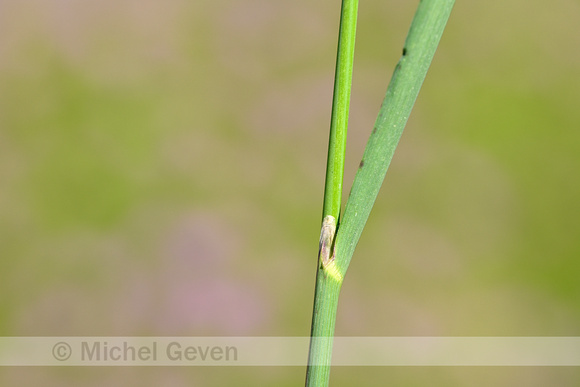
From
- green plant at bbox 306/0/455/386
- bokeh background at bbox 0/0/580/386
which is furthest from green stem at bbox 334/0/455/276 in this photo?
bokeh background at bbox 0/0/580/386

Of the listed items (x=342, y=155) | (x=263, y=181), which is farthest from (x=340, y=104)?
(x=263, y=181)

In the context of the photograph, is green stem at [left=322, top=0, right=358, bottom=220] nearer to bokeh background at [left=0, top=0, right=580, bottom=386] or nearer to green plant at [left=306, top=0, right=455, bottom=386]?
green plant at [left=306, top=0, right=455, bottom=386]

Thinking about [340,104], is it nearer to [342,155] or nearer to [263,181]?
[342,155]

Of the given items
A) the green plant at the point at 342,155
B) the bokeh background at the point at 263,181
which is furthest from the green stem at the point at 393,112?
the bokeh background at the point at 263,181
